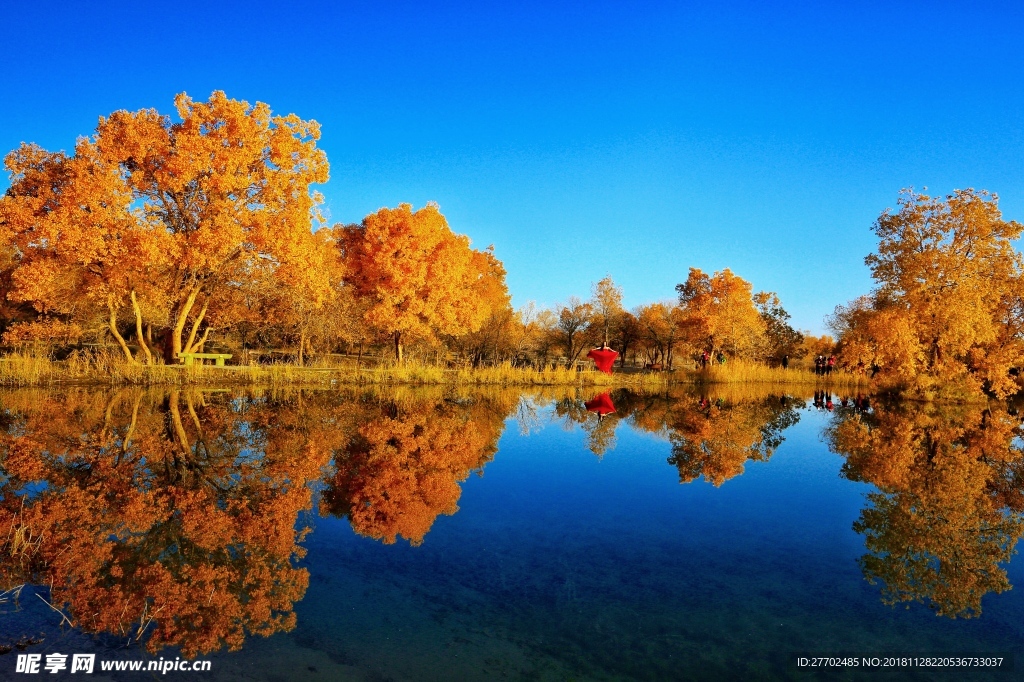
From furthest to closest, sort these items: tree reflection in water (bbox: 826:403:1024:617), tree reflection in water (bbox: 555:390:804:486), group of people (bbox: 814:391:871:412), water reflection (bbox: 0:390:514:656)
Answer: group of people (bbox: 814:391:871:412) < tree reflection in water (bbox: 555:390:804:486) < tree reflection in water (bbox: 826:403:1024:617) < water reflection (bbox: 0:390:514:656)

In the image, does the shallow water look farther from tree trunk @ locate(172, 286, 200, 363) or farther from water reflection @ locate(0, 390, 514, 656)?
tree trunk @ locate(172, 286, 200, 363)

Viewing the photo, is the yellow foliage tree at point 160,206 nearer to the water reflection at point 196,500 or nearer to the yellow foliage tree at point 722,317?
the water reflection at point 196,500

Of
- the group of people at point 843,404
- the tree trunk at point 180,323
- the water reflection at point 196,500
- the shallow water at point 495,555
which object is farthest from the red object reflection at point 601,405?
the tree trunk at point 180,323

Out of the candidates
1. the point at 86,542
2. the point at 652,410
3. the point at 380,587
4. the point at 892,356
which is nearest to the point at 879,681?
the point at 380,587

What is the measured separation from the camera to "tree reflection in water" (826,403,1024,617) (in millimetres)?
5176

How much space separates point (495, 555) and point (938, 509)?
552cm

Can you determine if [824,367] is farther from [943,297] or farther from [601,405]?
[601,405]

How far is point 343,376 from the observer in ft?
85.2

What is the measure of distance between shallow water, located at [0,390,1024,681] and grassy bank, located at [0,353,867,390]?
35.6 feet

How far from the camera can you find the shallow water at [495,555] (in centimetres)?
384

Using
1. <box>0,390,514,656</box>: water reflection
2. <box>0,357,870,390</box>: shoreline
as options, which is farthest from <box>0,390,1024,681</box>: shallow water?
<box>0,357,870,390</box>: shoreline

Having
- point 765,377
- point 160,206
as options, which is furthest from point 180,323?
point 765,377

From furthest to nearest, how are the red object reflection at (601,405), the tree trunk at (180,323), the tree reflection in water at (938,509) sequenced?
the tree trunk at (180,323), the red object reflection at (601,405), the tree reflection in water at (938,509)

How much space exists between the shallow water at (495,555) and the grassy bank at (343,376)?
10.8 meters
